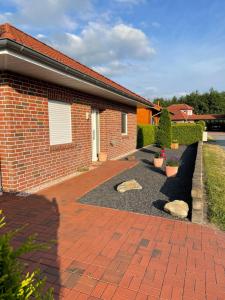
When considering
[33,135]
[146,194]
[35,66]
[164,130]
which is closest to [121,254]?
[146,194]

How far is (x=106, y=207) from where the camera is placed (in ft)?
15.9

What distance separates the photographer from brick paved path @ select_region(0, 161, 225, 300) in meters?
2.51

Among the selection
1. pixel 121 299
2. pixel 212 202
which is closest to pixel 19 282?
pixel 121 299

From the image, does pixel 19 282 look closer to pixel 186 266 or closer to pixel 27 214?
pixel 186 266

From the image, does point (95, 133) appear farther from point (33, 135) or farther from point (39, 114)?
point (33, 135)

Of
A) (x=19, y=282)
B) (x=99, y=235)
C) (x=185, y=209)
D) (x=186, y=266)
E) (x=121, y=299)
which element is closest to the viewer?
(x=19, y=282)

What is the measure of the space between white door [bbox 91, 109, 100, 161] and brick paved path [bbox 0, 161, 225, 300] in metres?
5.28

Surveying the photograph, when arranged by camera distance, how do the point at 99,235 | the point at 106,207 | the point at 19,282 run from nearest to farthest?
the point at 19,282
the point at 99,235
the point at 106,207

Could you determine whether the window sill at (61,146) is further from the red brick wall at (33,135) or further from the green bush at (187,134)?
the green bush at (187,134)

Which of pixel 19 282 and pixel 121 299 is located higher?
pixel 19 282

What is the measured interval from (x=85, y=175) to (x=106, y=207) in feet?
9.61

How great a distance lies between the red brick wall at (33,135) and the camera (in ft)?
17.6

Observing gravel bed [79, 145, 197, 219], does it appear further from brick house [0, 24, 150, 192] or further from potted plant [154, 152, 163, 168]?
brick house [0, 24, 150, 192]

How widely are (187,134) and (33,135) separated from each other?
16114 millimetres
